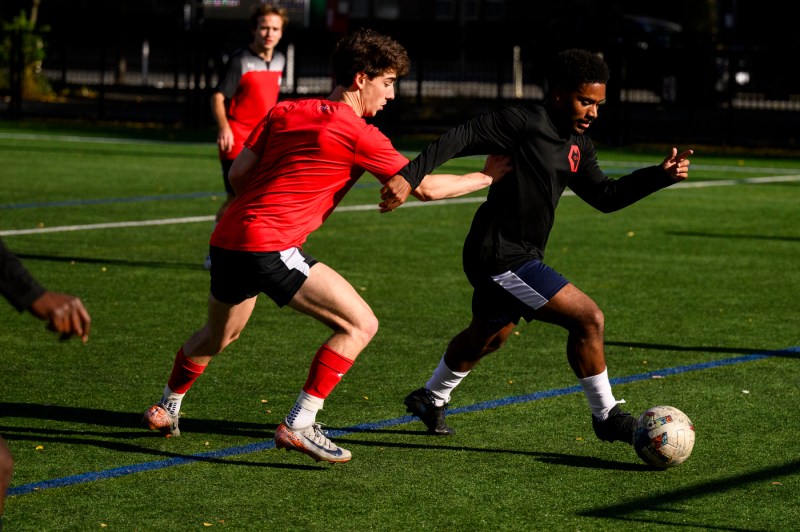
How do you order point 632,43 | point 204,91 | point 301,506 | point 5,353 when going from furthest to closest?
point 204,91 < point 632,43 < point 5,353 < point 301,506

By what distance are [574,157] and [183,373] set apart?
211 centimetres

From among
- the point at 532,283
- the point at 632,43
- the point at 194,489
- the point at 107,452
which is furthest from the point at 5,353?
the point at 632,43

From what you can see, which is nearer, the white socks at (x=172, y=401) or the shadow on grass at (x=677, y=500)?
the shadow on grass at (x=677, y=500)

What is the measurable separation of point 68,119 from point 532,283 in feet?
88.1

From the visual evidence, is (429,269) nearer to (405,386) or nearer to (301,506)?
(405,386)

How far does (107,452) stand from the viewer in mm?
6395

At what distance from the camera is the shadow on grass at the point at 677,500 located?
5.57 metres

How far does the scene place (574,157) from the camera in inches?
260

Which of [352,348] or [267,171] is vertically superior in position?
[267,171]

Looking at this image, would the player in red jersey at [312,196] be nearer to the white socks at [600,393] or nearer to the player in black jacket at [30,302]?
the white socks at [600,393]

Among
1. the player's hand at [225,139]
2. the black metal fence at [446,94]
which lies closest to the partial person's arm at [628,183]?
the player's hand at [225,139]

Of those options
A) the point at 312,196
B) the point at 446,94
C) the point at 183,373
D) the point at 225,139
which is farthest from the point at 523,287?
the point at 446,94

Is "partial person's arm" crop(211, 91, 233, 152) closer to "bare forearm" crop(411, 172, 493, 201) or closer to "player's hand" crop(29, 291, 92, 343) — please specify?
"bare forearm" crop(411, 172, 493, 201)

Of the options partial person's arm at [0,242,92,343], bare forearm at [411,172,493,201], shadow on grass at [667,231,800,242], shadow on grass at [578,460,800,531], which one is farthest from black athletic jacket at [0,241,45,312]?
shadow on grass at [667,231,800,242]
